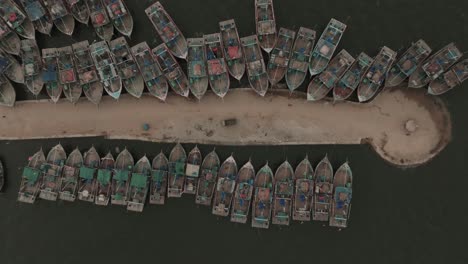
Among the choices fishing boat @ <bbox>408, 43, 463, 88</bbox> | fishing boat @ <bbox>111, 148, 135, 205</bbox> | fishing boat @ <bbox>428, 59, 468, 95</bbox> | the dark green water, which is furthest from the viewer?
fishing boat @ <bbox>111, 148, 135, 205</bbox>

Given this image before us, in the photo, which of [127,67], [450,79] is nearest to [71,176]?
[127,67]

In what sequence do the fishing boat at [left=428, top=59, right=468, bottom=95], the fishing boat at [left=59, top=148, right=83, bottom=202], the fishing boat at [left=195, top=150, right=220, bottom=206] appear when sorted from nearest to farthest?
the fishing boat at [left=428, top=59, right=468, bottom=95] < the fishing boat at [left=195, top=150, right=220, bottom=206] < the fishing boat at [left=59, top=148, right=83, bottom=202]

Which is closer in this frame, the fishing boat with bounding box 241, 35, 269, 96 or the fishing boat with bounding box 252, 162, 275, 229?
the fishing boat with bounding box 252, 162, 275, 229

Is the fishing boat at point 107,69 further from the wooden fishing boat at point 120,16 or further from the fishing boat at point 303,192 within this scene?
the fishing boat at point 303,192

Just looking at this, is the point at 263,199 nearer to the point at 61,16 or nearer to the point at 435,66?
the point at 435,66

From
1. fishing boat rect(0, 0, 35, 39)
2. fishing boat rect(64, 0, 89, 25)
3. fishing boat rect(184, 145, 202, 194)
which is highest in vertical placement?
fishing boat rect(64, 0, 89, 25)

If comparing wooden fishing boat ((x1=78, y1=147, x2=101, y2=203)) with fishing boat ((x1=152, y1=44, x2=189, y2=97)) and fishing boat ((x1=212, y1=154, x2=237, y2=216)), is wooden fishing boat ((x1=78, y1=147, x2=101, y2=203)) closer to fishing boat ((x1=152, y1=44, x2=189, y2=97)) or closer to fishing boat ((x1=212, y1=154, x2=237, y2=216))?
fishing boat ((x1=152, y1=44, x2=189, y2=97))

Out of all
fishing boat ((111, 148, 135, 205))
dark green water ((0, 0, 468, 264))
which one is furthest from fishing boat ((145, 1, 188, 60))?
fishing boat ((111, 148, 135, 205))

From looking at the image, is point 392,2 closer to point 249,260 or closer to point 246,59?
point 246,59
